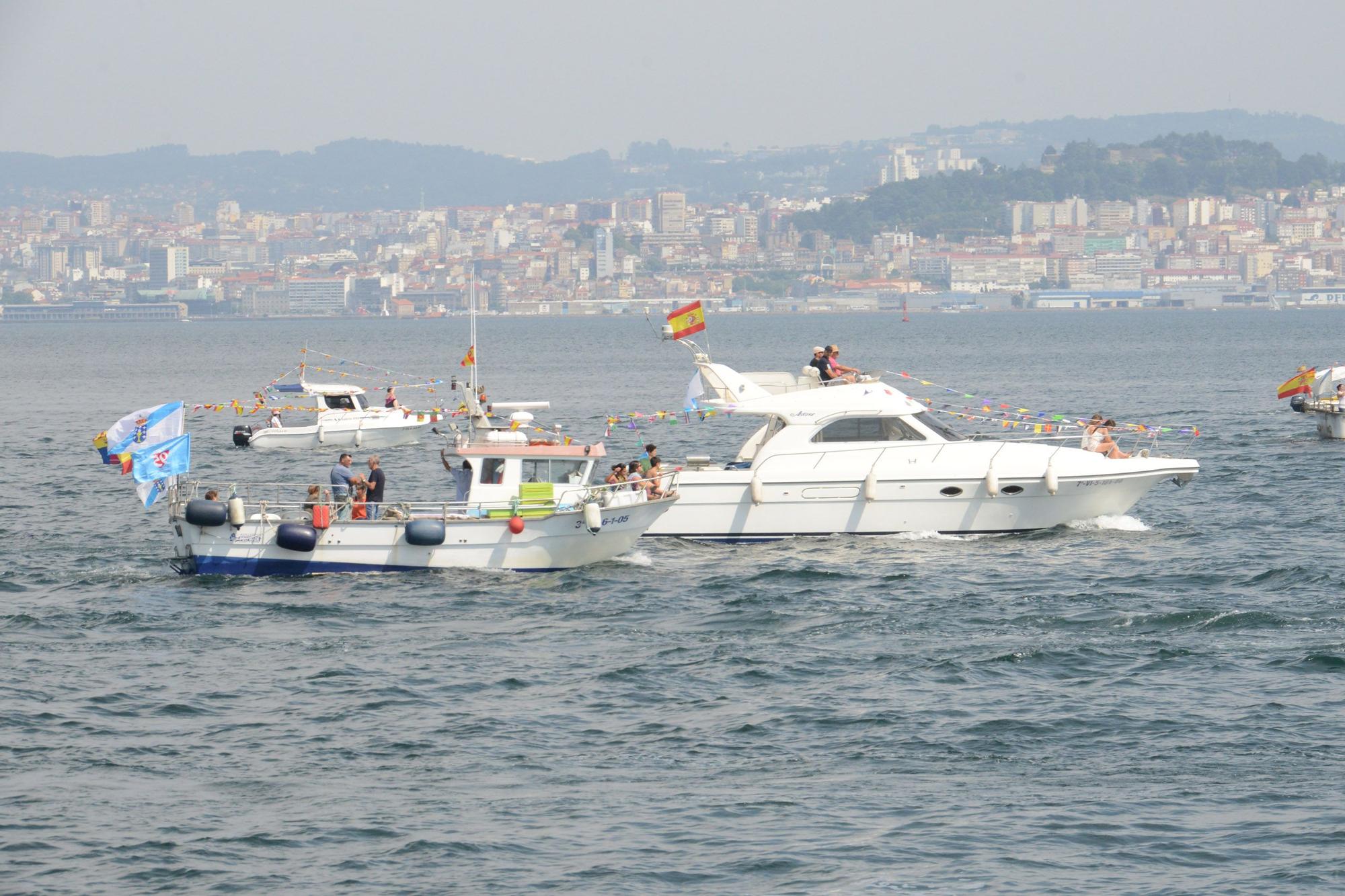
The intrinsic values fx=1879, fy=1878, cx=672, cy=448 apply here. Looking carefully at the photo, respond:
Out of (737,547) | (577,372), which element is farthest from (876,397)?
(577,372)

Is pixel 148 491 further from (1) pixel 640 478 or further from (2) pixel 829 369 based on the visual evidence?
(2) pixel 829 369

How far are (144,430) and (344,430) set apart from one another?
96.8 ft

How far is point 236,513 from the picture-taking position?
30.2m

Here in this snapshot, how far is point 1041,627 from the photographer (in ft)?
88.3

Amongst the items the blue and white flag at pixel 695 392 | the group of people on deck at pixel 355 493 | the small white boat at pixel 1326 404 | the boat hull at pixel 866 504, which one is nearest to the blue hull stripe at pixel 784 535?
the boat hull at pixel 866 504

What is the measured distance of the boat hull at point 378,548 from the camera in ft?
100

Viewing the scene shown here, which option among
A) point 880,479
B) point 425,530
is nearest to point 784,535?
point 880,479

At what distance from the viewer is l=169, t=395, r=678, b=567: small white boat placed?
30.4 m

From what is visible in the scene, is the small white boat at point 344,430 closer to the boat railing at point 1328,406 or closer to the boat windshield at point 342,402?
the boat windshield at point 342,402

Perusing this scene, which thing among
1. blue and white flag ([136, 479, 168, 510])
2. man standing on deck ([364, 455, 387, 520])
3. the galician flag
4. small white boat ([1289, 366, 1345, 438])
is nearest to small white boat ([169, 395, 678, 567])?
man standing on deck ([364, 455, 387, 520])

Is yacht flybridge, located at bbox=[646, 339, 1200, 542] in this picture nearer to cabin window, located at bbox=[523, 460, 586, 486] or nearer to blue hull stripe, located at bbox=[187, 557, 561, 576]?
cabin window, located at bbox=[523, 460, 586, 486]

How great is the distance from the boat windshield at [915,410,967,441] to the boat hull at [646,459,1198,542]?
1.11 metres

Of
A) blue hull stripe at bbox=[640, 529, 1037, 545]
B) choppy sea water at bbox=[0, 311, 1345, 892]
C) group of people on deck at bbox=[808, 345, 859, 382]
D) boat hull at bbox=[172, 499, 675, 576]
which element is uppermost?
group of people on deck at bbox=[808, 345, 859, 382]

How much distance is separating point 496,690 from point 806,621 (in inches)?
230
